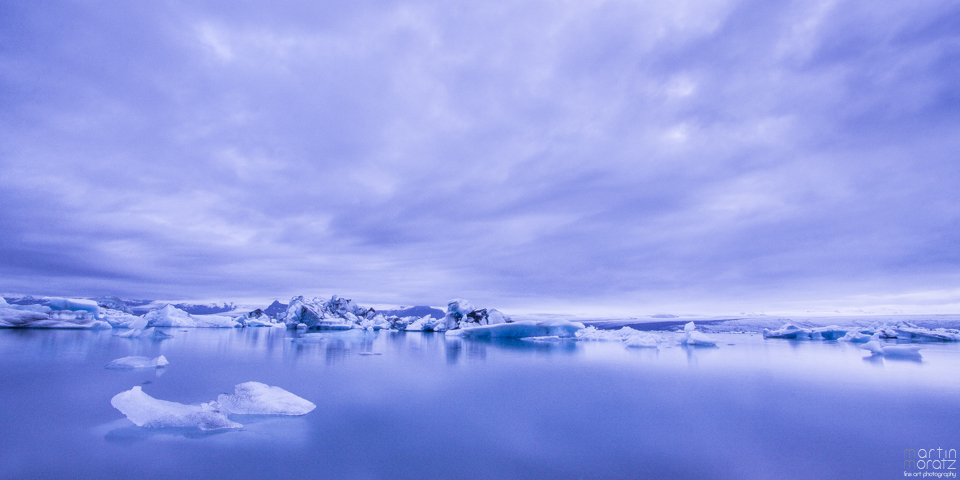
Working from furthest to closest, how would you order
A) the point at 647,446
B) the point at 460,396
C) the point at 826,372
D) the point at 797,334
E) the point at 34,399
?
the point at 797,334 → the point at 826,372 → the point at 460,396 → the point at 34,399 → the point at 647,446

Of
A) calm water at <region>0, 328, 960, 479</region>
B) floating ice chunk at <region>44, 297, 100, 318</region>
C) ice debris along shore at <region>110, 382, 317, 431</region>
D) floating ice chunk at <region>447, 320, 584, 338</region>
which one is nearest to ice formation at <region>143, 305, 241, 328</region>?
floating ice chunk at <region>44, 297, 100, 318</region>

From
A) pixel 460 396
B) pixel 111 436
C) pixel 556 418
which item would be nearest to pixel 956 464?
pixel 556 418

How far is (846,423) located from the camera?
443 centimetres

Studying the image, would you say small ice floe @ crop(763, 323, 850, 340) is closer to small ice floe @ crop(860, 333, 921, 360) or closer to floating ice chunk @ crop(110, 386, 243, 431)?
small ice floe @ crop(860, 333, 921, 360)

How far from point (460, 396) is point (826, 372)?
8418 millimetres

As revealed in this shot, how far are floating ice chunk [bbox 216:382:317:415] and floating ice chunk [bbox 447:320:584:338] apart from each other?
1909 cm

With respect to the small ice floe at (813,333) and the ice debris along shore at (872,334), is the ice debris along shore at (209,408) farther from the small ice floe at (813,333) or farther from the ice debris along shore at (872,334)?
the small ice floe at (813,333)

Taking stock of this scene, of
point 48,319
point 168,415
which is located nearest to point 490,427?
point 168,415

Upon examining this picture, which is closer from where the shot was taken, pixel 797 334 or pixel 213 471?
pixel 213 471

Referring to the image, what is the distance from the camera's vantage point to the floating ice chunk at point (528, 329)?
23047 mm

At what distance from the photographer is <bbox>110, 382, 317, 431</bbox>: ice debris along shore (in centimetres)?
371

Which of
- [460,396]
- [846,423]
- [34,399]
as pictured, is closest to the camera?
[846,423]

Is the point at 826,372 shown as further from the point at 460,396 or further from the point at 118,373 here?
the point at 118,373

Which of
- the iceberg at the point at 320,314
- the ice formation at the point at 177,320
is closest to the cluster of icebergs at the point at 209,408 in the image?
the ice formation at the point at 177,320
